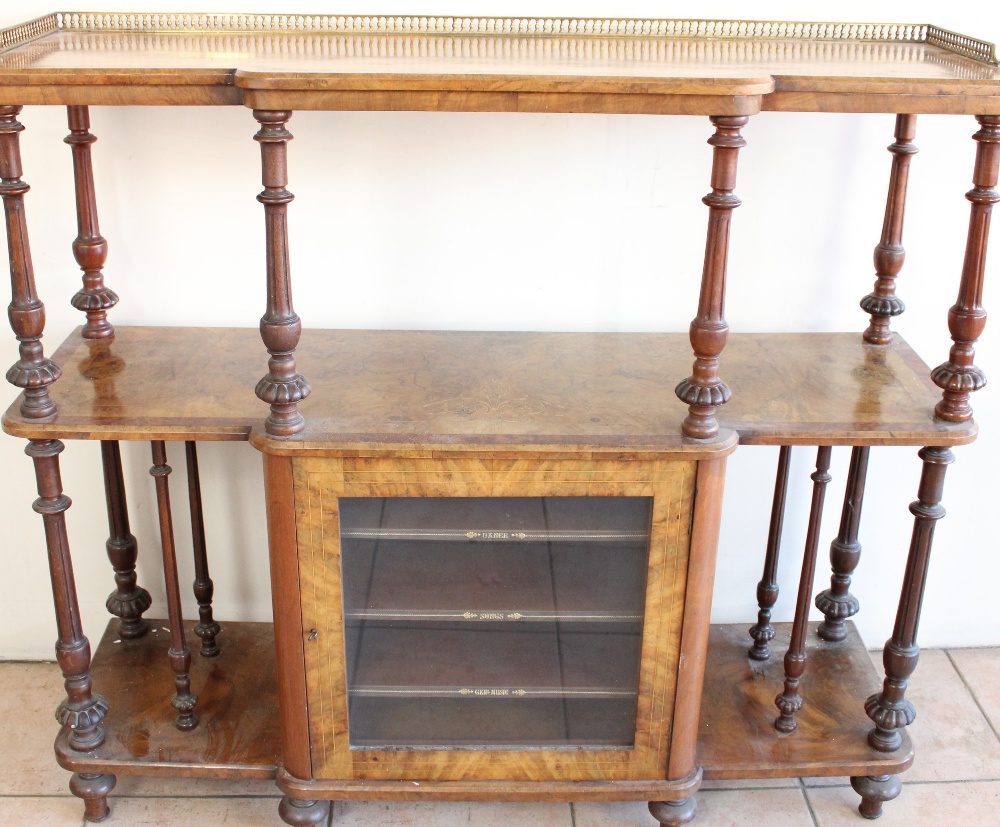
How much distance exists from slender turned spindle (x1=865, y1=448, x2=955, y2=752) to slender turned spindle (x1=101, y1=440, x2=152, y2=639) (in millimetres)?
1717

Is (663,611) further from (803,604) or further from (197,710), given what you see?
(197,710)

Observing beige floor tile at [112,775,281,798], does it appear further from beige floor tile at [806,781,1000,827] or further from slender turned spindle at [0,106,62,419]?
beige floor tile at [806,781,1000,827]

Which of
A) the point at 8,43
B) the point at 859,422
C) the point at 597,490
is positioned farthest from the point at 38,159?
Answer: the point at 859,422

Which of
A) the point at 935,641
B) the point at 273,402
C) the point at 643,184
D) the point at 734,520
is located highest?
the point at 643,184

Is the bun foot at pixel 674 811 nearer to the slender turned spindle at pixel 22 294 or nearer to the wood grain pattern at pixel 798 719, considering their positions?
the wood grain pattern at pixel 798 719

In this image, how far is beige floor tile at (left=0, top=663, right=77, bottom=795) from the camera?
8.84ft

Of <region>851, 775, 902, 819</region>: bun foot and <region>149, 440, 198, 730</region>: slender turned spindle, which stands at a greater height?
<region>149, 440, 198, 730</region>: slender turned spindle

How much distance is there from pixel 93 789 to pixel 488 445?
123cm

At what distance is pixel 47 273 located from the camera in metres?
2.66

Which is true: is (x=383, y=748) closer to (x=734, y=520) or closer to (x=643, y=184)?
(x=734, y=520)

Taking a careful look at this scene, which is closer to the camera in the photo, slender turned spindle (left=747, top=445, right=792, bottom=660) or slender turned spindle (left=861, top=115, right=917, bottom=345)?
slender turned spindle (left=861, top=115, right=917, bottom=345)

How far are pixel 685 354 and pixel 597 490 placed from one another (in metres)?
0.50

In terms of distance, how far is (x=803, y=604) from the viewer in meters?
2.53

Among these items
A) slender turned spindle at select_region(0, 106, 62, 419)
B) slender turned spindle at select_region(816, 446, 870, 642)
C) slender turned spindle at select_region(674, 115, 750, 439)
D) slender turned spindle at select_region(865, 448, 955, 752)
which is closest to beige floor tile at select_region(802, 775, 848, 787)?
slender turned spindle at select_region(865, 448, 955, 752)
